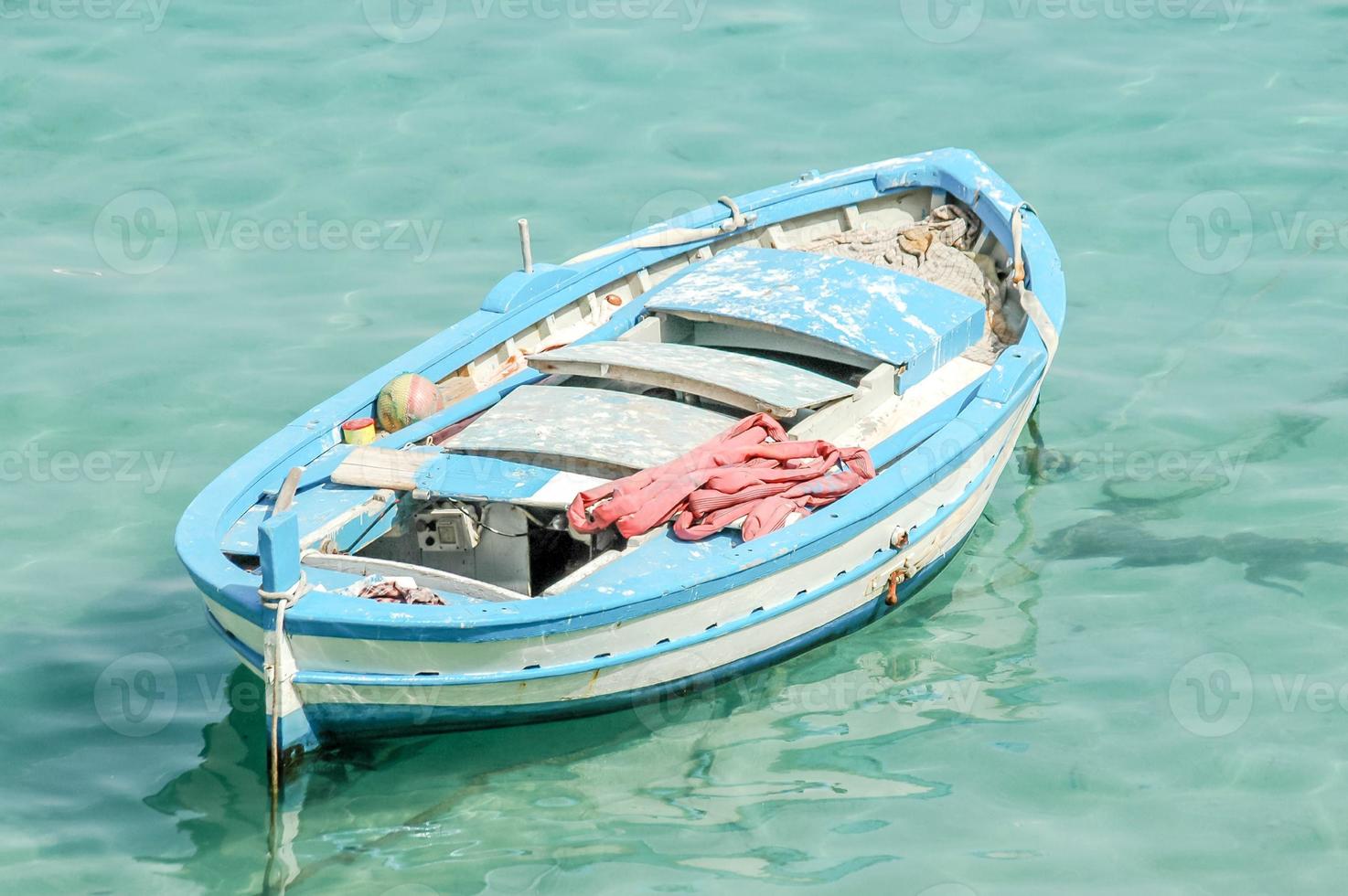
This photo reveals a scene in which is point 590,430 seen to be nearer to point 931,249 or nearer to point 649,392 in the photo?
point 649,392

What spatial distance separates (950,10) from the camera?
1883 centimetres

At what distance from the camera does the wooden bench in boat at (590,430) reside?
30.9ft

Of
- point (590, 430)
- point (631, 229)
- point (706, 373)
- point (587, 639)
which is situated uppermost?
point (631, 229)

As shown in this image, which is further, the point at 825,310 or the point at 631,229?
the point at 631,229

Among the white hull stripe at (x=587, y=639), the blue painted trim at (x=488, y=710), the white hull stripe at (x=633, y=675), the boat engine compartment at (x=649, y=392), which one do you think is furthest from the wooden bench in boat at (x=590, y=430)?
the blue painted trim at (x=488, y=710)

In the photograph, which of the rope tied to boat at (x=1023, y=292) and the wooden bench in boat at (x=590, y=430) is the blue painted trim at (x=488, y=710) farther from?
the rope tied to boat at (x=1023, y=292)

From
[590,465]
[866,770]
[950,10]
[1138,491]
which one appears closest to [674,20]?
[950,10]

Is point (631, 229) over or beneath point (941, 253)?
over

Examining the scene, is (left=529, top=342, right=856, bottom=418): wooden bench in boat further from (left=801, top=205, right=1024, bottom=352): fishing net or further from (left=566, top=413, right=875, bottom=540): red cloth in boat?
(left=801, top=205, right=1024, bottom=352): fishing net

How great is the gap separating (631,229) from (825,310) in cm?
490

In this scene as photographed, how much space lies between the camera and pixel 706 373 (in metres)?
10.0

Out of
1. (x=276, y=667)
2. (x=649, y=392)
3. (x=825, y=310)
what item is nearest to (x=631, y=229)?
(x=825, y=310)

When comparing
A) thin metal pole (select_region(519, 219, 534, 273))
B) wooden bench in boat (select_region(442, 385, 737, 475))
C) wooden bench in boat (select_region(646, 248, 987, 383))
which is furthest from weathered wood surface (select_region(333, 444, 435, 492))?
wooden bench in boat (select_region(646, 248, 987, 383))

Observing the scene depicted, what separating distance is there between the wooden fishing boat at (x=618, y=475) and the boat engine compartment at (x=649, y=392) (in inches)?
0.7
